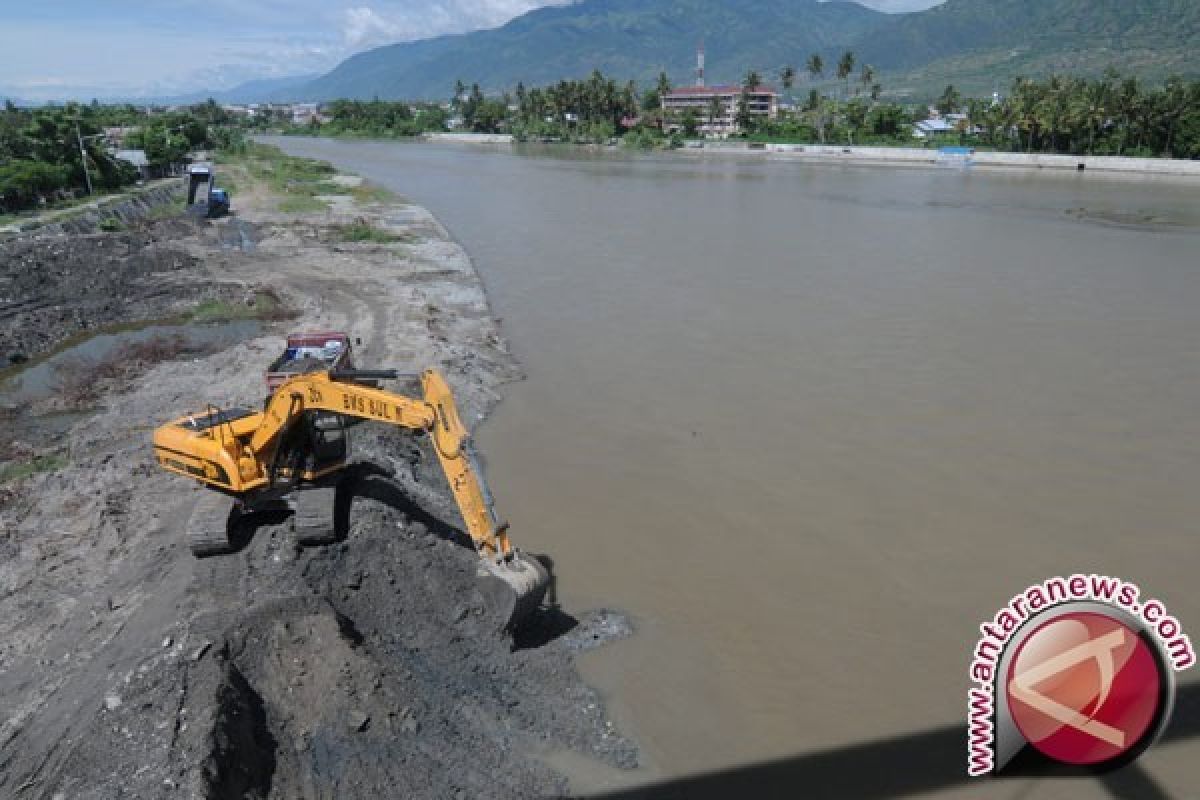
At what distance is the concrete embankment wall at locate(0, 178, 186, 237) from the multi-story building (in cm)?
7831

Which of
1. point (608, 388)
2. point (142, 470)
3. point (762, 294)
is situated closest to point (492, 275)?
point (762, 294)

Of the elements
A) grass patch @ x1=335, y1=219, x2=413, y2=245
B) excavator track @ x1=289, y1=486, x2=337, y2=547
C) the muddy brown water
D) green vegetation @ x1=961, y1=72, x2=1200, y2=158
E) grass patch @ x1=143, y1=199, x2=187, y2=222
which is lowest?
the muddy brown water

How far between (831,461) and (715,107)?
115 metres

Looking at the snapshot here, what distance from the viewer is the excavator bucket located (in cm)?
773

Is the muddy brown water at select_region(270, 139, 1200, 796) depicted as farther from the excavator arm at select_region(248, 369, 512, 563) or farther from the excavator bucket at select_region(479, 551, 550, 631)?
the excavator arm at select_region(248, 369, 512, 563)

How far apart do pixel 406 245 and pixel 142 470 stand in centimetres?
2174

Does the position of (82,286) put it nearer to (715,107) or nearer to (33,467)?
(33,467)

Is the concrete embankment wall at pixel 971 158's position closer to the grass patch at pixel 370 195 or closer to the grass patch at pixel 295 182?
the grass patch at pixel 295 182

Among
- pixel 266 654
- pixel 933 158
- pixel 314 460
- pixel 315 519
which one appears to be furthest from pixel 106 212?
pixel 933 158

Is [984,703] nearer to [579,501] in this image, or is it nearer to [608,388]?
[579,501]

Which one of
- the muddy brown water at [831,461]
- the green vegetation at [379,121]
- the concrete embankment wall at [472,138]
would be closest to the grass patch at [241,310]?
the muddy brown water at [831,461]

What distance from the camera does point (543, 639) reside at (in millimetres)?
8672

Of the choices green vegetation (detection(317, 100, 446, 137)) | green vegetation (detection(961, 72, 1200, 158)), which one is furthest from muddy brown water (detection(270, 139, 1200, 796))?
green vegetation (detection(317, 100, 446, 137))

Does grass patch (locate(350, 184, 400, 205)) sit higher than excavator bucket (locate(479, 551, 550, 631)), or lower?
higher
